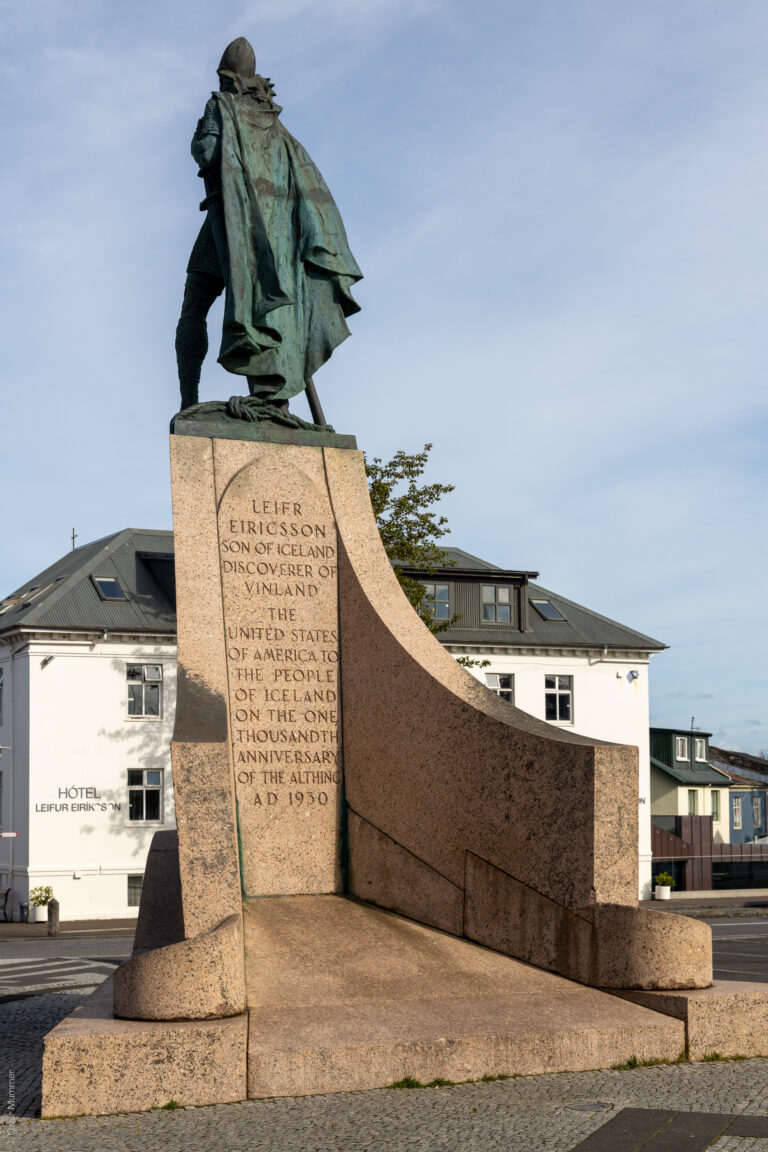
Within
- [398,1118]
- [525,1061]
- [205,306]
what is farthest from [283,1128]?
[205,306]

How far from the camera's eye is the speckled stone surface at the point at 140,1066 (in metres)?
5.54

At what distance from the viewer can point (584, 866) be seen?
6.86 metres

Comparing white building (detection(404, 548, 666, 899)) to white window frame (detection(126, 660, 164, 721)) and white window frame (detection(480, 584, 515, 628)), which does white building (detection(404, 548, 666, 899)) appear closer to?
white window frame (detection(480, 584, 515, 628))

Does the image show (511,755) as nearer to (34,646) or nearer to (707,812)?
(34,646)

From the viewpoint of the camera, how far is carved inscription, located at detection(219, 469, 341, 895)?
26.5 feet

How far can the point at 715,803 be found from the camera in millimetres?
53812

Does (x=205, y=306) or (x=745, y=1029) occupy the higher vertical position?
(x=205, y=306)

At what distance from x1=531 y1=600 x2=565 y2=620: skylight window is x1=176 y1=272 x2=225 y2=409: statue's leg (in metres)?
34.5

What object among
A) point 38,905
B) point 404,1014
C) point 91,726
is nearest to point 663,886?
point 91,726

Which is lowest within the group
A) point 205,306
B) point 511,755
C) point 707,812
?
point 707,812

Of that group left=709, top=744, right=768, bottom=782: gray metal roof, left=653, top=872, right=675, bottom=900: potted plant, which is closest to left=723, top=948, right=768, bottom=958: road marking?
left=653, top=872, right=675, bottom=900: potted plant

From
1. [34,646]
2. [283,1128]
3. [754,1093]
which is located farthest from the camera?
[34,646]

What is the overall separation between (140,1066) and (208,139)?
649 cm

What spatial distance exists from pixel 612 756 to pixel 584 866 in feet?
1.98
